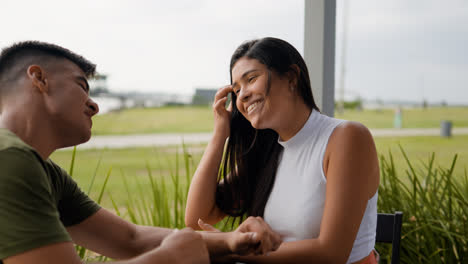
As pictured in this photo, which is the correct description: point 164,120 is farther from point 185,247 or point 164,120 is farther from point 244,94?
point 185,247

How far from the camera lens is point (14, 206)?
69cm

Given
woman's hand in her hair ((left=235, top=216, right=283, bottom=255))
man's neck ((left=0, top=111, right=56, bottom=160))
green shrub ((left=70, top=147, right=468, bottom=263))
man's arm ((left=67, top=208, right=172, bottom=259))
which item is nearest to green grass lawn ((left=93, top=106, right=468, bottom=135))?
green shrub ((left=70, top=147, right=468, bottom=263))

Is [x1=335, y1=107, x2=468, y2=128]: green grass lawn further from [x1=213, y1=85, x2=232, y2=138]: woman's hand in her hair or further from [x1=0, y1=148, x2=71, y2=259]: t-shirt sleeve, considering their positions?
[x1=0, y1=148, x2=71, y2=259]: t-shirt sleeve

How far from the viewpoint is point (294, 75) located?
130cm

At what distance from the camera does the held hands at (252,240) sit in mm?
1061

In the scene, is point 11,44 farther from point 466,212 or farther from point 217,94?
point 466,212

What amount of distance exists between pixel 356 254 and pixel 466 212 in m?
1.06

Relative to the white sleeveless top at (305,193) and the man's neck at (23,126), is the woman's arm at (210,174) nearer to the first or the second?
the white sleeveless top at (305,193)

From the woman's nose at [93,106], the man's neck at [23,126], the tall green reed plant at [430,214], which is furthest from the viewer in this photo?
the tall green reed plant at [430,214]

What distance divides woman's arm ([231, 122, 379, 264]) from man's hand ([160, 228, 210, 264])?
19cm

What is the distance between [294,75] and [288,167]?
0.30m

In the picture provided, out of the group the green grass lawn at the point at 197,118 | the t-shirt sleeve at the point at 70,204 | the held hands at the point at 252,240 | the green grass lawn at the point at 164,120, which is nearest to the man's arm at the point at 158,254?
the held hands at the point at 252,240

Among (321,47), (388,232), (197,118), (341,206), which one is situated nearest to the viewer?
(341,206)

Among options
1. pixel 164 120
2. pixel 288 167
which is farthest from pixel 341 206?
pixel 164 120
